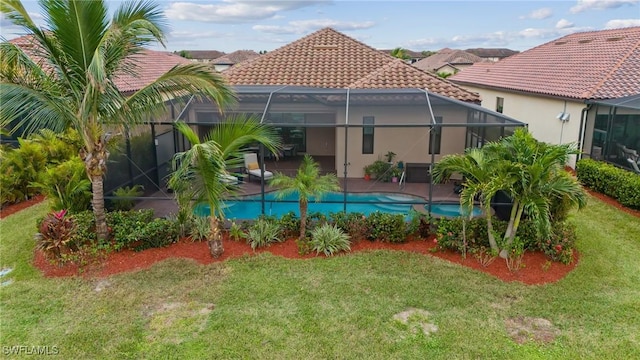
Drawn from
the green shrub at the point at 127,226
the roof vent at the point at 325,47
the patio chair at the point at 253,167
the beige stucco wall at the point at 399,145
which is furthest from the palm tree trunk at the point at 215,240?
the roof vent at the point at 325,47

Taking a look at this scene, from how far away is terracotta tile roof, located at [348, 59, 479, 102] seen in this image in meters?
15.7

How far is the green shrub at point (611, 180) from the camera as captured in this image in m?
11.1

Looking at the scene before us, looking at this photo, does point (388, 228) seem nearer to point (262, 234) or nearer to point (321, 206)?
point (262, 234)

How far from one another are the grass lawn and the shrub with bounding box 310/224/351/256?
30 cm

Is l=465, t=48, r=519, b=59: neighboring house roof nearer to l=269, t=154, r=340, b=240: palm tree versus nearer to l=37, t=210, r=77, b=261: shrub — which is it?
l=269, t=154, r=340, b=240: palm tree

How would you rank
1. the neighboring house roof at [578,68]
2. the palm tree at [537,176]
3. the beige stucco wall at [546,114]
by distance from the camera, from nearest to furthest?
the palm tree at [537,176], the neighboring house roof at [578,68], the beige stucco wall at [546,114]

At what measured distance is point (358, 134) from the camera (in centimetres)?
1484

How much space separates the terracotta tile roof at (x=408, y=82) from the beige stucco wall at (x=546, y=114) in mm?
3713

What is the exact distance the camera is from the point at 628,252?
29.2ft

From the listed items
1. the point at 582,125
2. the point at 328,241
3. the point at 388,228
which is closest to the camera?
the point at 328,241

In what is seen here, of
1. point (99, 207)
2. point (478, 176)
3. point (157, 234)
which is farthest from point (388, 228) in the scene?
point (99, 207)

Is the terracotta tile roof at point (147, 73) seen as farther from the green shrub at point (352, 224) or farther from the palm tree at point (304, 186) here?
the green shrub at point (352, 224)

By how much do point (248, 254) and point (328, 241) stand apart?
1726 millimetres

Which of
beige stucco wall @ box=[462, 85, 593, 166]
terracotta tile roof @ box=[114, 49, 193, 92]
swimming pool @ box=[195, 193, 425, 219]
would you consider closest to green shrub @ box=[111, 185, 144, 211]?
swimming pool @ box=[195, 193, 425, 219]
